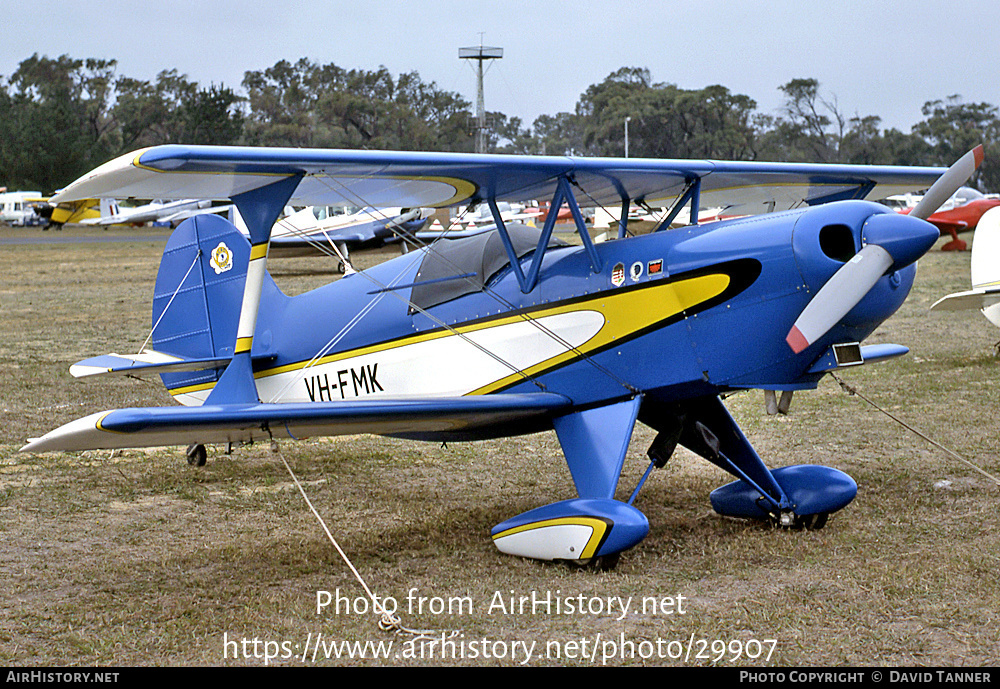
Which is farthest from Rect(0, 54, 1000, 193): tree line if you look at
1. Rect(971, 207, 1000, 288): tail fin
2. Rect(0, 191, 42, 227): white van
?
Rect(971, 207, 1000, 288): tail fin

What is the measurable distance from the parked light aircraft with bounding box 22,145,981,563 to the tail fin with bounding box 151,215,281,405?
41 centimetres

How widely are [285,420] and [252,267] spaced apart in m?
0.92

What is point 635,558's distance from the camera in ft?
17.4

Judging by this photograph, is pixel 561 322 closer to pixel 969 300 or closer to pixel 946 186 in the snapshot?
pixel 946 186

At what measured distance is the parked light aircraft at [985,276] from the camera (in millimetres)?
9836

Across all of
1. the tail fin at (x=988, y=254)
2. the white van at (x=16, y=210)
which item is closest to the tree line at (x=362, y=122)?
the white van at (x=16, y=210)

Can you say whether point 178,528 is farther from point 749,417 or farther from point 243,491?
point 749,417

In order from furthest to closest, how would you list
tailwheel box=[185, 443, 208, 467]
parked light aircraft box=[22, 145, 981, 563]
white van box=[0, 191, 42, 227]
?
white van box=[0, 191, 42, 227] < tailwheel box=[185, 443, 208, 467] < parked light aircraft box=[22, 145, 981, 563]

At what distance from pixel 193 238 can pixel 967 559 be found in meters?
5.50

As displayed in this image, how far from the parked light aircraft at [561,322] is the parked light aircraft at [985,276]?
3410 mm

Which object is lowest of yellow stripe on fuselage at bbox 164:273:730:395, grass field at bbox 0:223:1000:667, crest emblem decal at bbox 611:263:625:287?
grass field at bbox 0:223:1000:667

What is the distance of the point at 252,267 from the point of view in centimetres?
530

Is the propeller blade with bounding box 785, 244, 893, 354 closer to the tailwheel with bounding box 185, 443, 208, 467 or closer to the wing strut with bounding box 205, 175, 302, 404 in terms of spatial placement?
the wing strut with bounding box 205, 175, 302, 404

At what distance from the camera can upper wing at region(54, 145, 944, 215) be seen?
4.87 m
